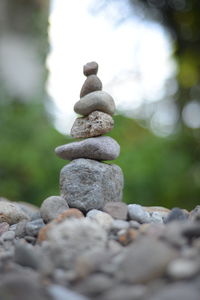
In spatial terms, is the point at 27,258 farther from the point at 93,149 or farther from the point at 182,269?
the point at 93,149

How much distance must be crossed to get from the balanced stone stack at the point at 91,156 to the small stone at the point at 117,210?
0.34 metres

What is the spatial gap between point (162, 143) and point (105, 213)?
6.14 metres

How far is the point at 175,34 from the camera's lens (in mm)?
12242

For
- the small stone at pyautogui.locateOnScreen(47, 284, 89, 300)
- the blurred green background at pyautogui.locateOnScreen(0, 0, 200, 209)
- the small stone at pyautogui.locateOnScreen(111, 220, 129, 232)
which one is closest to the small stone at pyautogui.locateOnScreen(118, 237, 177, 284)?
the small stone at pyautogui.locateOnScreen(47, 284, 89, 300)

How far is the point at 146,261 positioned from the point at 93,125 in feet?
7.15

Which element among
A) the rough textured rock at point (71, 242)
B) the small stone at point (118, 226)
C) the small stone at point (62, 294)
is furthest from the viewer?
the small stone at point (118, 226)

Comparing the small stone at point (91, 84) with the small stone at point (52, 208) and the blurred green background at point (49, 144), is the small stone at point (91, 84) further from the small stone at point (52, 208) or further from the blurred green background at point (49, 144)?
the blurred green background at point (49, 144)

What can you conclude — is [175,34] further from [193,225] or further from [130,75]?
[193,225]

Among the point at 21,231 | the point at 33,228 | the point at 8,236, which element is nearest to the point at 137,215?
the point at 33,228

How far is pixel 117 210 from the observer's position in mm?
3697

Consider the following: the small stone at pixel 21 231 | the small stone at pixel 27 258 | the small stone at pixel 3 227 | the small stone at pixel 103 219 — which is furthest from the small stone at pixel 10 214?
the small stone at pixel 27 258

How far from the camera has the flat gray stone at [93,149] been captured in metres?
Result: 4.20

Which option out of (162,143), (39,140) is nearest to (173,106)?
(162,143)

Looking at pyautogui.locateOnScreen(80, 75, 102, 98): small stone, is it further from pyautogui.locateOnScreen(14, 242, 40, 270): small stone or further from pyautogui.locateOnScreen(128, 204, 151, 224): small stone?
pyautogui.locateOnScreen(14, 242, 40, 270): small stone
